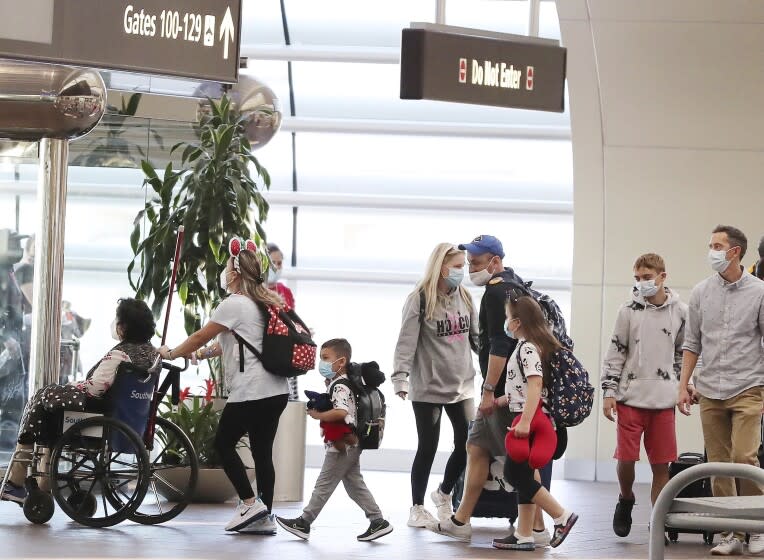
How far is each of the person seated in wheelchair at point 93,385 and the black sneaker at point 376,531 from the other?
5.04 ft

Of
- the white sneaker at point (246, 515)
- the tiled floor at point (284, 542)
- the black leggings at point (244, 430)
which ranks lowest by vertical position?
the tiled floor at point (284, 542)

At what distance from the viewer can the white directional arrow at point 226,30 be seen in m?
6.76

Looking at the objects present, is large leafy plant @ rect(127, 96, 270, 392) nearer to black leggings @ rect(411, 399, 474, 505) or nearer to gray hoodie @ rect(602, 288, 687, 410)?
black leggings @ rect(411, 399, 474, 505)

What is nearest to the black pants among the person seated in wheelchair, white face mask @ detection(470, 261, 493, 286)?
white face mask @ detection(470, 261, 493, 286)

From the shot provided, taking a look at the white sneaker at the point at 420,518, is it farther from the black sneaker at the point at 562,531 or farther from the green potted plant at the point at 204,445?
the green potted plant at the point at 204,445

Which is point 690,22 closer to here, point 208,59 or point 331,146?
point 331,146

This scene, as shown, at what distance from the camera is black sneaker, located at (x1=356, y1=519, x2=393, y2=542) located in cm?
773

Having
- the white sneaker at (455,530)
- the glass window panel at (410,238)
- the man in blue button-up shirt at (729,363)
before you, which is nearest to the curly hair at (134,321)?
the white sneaker at (455,530)

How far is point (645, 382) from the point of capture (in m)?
8.15

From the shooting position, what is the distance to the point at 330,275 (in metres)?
15.0

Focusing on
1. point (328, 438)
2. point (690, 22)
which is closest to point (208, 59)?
point (328, 438)

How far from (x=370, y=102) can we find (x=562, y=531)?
8186 mm

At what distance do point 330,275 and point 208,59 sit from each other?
8.38 metres

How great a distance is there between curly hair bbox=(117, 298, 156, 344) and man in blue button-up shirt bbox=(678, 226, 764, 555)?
10.2 ft
